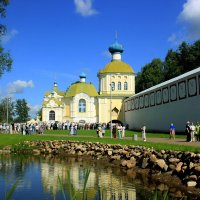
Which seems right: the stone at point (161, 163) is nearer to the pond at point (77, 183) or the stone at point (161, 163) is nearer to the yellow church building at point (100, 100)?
the pond at point (77, 183)

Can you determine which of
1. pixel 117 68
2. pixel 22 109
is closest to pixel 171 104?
pixel 117 68

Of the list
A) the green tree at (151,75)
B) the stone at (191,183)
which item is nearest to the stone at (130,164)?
the stone at (191,183)

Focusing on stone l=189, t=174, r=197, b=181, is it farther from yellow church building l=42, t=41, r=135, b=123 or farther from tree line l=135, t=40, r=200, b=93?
yellow church building l=42, t=41, r=135, b=123

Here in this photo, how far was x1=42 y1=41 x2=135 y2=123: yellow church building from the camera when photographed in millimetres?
77500

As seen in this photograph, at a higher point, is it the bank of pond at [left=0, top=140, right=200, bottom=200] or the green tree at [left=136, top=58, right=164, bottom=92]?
the green tree at [left=136, top=58, right=164, bottom=92]

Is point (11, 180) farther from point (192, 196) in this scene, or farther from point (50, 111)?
point (50, 111)

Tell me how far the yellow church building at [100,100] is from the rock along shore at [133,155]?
4148cm

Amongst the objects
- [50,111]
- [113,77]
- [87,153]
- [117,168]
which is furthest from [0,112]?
[117,168]

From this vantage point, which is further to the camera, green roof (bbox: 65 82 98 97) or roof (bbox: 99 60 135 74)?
green roof (bbox: 65 82 98 97)

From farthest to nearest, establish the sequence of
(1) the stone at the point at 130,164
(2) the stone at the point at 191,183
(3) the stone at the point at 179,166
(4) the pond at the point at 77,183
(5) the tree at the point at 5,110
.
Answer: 1. (5) the tree at the point at 5,110
2. (1) the stone at the point at 130,164
3. (3) the stone at the point at 179,166
4. (2) the stone at the point at 191,183
5. (4) the pond at the point at 77,183

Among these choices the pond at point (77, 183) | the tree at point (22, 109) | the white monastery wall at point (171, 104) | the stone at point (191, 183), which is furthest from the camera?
the tree at point (22, 109)

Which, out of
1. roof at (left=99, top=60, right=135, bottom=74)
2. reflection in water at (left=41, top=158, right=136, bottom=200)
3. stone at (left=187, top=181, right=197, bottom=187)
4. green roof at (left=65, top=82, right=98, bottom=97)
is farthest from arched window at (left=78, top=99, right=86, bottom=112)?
stone at (left=187, top=181, right=197, bottom=187)

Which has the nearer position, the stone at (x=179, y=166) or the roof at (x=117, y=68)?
the stone at (x=179, y=166)

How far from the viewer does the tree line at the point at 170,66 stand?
7088 cm
